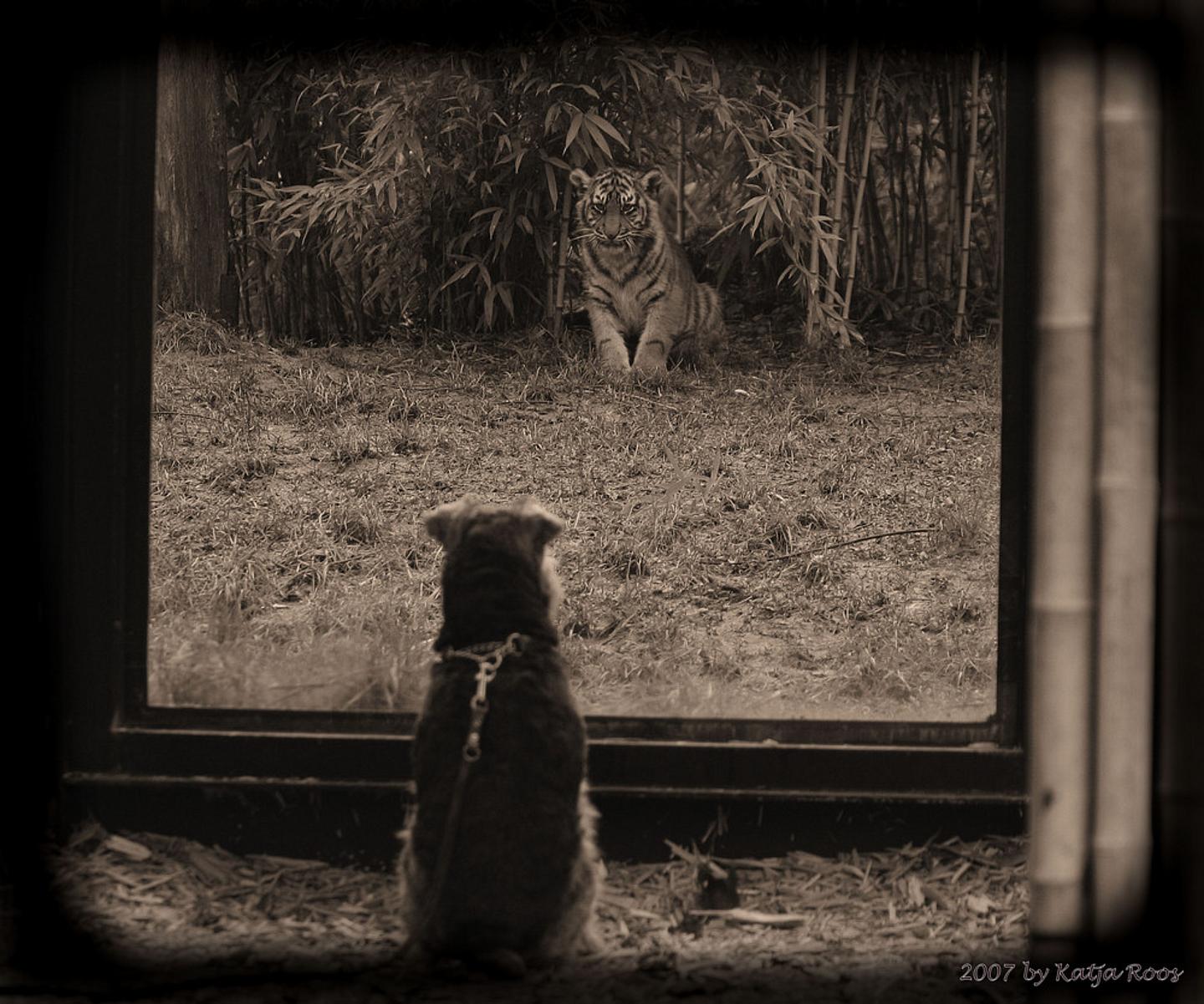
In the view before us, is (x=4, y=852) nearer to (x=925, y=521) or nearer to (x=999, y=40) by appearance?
Result: (x=999, y=40)

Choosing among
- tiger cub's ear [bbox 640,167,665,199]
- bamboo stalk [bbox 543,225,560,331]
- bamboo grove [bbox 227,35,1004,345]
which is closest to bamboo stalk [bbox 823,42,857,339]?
bamboo grove [bbox 227,35,1004,345]

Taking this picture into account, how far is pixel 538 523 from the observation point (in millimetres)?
2322

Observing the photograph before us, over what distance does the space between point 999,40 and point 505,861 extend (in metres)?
1.61

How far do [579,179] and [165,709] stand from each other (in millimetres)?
3457

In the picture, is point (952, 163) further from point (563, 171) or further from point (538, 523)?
point (538, 523)

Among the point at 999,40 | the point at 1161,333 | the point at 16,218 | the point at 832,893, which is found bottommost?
the point at 832,893

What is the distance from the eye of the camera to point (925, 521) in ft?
15.6

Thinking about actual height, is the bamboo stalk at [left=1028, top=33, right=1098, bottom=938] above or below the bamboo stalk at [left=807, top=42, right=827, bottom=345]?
below

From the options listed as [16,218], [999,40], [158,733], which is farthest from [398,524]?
[999,40]

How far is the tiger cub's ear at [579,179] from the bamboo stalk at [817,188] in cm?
92

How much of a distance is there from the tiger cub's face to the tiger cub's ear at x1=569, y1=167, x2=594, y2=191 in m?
0.07

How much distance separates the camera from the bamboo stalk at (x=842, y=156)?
559cm

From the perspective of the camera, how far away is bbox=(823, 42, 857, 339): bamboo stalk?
18.4ft

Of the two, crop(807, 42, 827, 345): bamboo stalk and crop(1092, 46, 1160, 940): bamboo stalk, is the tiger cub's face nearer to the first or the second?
crop(807, 42, 827, 345): bamboo stalk
